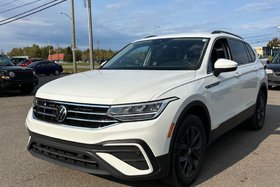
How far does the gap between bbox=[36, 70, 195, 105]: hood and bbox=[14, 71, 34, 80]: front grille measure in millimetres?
9884

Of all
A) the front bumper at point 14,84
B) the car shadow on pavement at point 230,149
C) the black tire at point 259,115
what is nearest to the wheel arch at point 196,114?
the car shadow on pavement at point 230,149

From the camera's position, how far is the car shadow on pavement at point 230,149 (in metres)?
4.27

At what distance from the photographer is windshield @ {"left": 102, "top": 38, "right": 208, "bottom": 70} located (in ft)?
15.5

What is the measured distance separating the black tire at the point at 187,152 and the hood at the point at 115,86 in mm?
498

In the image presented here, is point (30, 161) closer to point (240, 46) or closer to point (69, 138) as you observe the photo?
point (69, 138)

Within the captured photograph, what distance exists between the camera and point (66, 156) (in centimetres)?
363

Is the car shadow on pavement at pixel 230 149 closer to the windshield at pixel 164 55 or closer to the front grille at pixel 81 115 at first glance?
the front grille at pixel 81 115

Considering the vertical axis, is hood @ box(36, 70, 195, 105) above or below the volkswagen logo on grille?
above

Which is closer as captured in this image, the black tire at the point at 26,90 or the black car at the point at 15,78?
the black car at the point at 15,78

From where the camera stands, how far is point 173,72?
4359mm

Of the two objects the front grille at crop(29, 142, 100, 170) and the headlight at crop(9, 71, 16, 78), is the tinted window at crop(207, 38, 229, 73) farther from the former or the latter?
the headlight at crop(9, 71, 16, 78)

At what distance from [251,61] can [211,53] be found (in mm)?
1985

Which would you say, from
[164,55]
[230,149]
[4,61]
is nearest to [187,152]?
[164,55]

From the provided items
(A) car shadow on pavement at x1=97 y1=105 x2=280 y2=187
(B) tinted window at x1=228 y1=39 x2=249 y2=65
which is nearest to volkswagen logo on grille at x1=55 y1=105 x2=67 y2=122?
(A) car shadow on pavement at x1=97 y1=105 x2=280 y2=187
